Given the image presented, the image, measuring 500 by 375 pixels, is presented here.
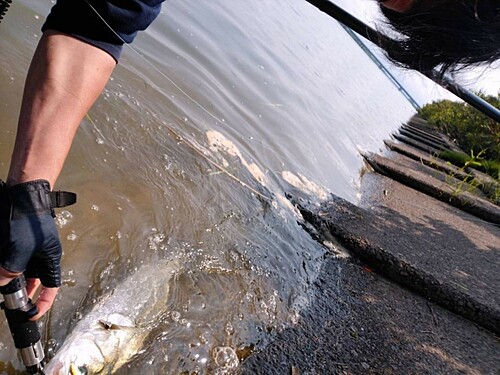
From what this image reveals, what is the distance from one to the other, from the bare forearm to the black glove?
41 mm

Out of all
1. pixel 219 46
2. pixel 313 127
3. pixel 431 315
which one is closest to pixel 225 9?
pixel 219 46

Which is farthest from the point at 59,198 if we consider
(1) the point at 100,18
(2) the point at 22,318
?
(1) the point at 100,18

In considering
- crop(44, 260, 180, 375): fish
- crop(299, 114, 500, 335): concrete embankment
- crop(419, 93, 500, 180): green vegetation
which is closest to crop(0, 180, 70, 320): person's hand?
crop(44, 260, 180, 375): fish

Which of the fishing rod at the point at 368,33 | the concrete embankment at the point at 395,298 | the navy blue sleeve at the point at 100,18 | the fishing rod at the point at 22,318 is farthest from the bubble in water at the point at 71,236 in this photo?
the fishing rod at the point at 368,33

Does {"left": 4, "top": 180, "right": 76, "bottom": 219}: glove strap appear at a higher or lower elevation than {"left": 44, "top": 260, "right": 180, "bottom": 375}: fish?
higher

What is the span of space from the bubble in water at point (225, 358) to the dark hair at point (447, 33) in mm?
1410

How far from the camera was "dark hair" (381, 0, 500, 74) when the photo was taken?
1340mm

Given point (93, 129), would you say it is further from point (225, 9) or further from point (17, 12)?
point (225, 9)

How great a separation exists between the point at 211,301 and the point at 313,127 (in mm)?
4881

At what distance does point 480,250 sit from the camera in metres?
4.16

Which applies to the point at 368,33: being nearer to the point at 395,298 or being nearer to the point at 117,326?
the point at 117,326

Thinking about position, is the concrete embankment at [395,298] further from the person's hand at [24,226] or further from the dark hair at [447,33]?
the dark hair at [447,33]

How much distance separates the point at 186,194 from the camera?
2.95 metres

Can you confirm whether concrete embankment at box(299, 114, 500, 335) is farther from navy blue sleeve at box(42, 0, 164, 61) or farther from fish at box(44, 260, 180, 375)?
navy blue sleeve at box(42, 0, 164, 61)
